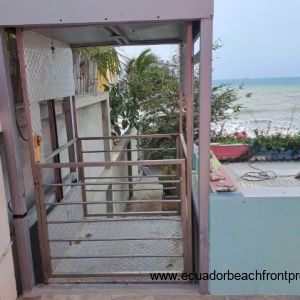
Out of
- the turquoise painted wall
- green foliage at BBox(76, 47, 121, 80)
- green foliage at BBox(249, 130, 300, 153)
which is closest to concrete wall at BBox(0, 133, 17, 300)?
the turquoise painted wall

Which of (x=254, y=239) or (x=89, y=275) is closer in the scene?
(x=254, y=239)

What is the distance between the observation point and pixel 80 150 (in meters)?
3.38

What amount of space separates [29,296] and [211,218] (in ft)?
4.23

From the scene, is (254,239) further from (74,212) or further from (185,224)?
(74,212)

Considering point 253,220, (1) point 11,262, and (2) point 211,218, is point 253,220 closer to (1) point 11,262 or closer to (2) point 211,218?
(2) point 211,218

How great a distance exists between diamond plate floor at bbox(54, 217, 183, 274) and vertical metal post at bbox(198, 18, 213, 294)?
34 centimetres

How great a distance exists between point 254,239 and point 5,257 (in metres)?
1.46

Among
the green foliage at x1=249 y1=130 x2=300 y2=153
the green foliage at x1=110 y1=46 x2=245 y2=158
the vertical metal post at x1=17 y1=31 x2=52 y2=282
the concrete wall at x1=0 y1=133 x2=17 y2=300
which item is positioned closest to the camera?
the concrete wall at x1=0 y1=133 x2=17 y2=300

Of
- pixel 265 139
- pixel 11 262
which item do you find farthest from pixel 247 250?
pixel 265 139

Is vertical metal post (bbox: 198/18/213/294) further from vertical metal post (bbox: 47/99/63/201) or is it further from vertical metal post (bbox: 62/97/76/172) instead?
vertical metal post (bbox: 62/97/76/172)

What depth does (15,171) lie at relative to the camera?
1869 mm

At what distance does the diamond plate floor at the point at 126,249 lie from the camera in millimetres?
2518

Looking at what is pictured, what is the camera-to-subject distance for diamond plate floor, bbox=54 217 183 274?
252 centimetres

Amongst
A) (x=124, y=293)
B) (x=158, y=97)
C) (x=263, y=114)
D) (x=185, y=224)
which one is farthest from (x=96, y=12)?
(x=263, y=114)
